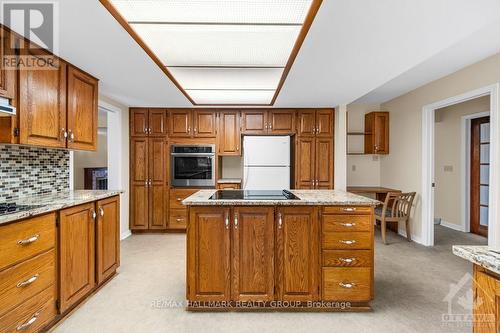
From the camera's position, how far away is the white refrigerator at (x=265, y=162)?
412cm

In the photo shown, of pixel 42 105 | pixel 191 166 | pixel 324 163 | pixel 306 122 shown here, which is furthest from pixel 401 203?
pixel 42 105

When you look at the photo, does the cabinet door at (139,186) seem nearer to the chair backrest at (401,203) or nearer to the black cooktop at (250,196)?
the black cooktop at (250,196)

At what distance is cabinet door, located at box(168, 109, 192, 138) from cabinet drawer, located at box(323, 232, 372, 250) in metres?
2.98

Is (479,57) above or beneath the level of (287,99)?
above

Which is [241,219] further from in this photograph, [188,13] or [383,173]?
[383,173]

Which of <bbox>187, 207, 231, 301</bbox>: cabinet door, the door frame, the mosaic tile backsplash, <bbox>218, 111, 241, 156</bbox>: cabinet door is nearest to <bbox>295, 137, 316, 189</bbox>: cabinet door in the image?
<bbox>218, 111, 241, 156</bbox>: cabinet door

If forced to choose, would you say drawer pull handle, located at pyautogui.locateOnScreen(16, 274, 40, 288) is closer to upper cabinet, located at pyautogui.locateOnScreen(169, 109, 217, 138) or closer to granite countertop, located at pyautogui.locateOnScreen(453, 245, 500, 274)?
granite countertop, located at pyautogui.locateOnScreen(453, 245, 500, 274)

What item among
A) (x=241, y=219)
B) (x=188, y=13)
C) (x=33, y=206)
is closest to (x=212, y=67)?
(x=188, y=13)

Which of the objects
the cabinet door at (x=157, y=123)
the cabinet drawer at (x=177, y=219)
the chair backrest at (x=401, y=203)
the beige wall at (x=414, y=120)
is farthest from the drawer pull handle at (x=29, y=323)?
the beige wall at (x=414, y=120)

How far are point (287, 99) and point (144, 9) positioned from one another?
242 cm

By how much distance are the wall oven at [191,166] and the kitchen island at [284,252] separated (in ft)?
7.39

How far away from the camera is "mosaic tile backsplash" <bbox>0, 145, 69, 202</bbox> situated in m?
2.09

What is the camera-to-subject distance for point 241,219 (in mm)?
2047

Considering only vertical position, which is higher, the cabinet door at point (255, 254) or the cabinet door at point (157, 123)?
the cabinet door at point (157, 123)
